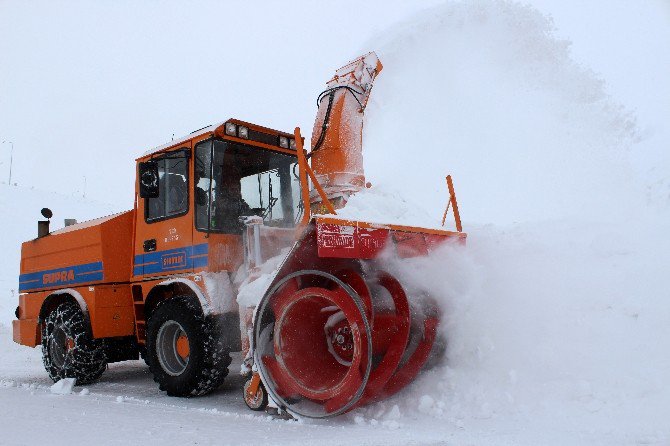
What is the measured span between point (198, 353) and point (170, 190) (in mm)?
1641

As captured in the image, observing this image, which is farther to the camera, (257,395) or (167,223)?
(167,223)

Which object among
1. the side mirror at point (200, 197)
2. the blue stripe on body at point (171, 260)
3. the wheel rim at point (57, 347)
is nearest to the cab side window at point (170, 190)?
the side mirror at point (200, 197)

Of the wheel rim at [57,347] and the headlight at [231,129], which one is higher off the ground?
the headlight at [231,129]

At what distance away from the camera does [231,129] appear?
16.4 feet

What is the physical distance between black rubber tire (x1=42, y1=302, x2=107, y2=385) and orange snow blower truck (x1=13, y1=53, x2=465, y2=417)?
0.05ft

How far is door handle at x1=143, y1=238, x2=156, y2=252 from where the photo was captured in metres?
5.39

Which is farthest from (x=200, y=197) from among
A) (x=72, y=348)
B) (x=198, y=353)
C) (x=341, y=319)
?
(x=72, y=348)

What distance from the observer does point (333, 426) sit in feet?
12.1

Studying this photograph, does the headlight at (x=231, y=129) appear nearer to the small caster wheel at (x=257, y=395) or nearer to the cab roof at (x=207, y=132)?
the cab roof at (x=207, y=132)

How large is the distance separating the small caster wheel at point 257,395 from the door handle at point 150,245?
2.00 m

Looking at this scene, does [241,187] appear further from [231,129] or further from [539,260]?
[539,260]

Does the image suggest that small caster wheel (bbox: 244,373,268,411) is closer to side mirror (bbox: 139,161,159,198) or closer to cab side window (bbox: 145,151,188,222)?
cab side window (bbox: 145,151,188,222)

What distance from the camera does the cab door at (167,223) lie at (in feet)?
16.5

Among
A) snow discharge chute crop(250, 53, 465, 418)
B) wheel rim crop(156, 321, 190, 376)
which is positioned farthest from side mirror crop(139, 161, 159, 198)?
snow discharge chute crop(250, 53, 465, 418)
